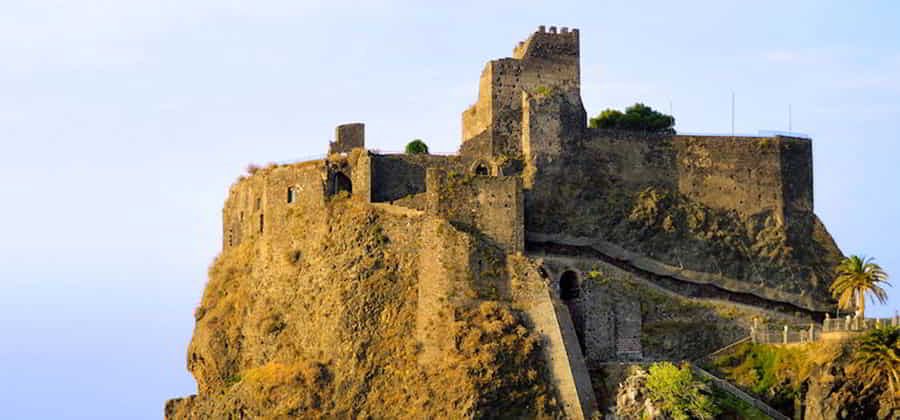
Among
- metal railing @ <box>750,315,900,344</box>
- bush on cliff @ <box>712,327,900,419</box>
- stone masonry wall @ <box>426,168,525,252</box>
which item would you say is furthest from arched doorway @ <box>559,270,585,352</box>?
metal railing @ <box>750,315,900,344</box>

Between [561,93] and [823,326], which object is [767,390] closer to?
[823,326]

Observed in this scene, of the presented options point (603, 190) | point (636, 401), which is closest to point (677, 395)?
point (636, 401)

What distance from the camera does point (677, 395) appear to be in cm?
8512

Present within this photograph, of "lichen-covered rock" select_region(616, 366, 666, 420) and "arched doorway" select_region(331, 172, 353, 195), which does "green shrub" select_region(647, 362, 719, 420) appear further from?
"arched doorway" select_region(331, 172, 353, 195)

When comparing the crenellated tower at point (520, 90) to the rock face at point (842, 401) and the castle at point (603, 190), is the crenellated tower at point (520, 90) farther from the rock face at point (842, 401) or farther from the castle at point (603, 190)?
the rock face at point (842, 401)

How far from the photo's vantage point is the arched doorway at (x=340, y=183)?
94375 millimetres

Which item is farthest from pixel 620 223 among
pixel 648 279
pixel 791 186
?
pixel 791 186

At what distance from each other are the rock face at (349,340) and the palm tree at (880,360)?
12951 millimetres

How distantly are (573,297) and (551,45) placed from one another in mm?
12342

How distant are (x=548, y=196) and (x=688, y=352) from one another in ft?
30.3

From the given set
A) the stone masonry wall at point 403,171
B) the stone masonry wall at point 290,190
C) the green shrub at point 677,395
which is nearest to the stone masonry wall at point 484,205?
the stone masonry wall at point 403,171

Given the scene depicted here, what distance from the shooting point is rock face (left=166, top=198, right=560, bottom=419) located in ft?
281

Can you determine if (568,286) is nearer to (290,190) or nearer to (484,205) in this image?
(484,205)

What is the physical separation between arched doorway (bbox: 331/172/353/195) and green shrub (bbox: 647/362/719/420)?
680 inches
